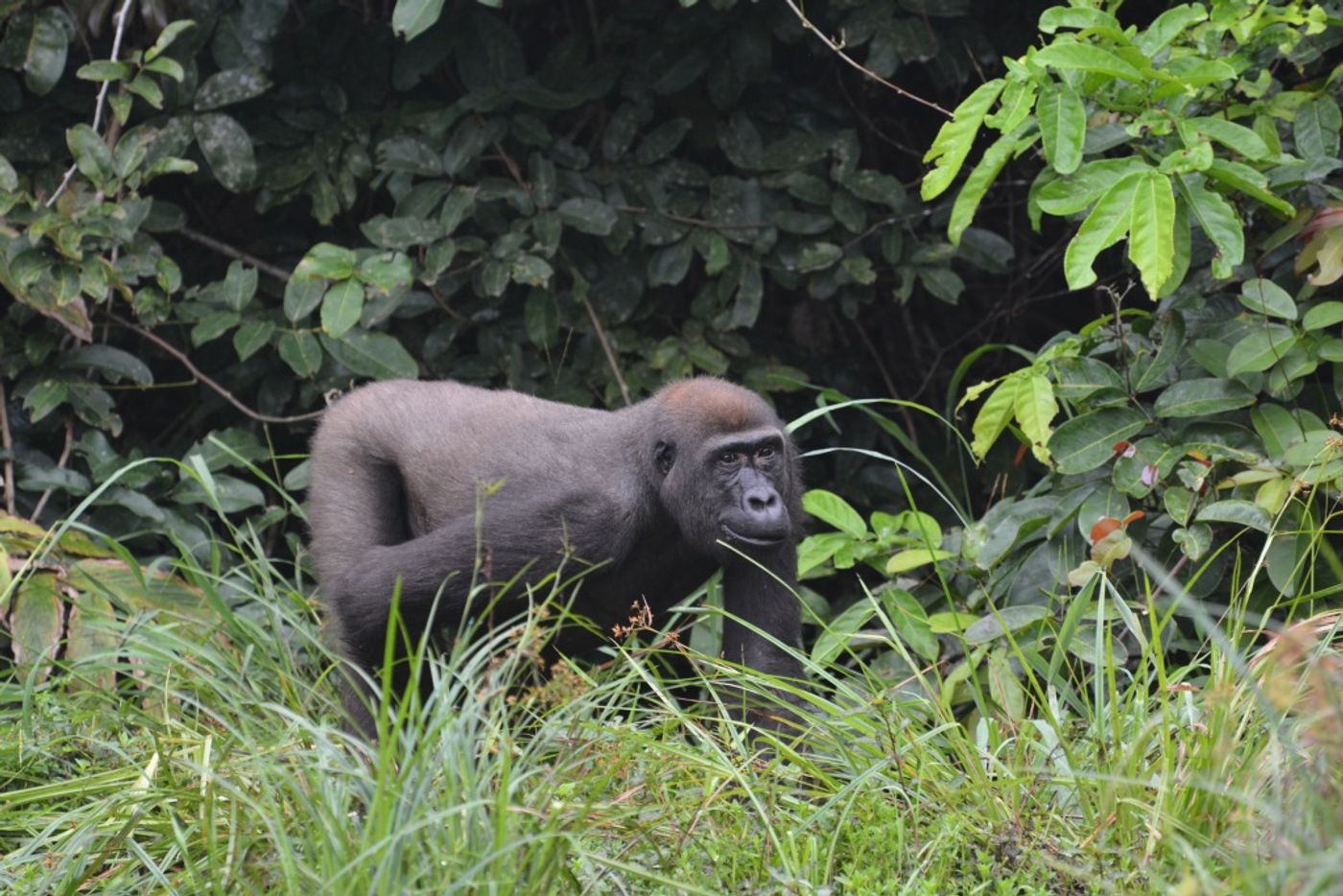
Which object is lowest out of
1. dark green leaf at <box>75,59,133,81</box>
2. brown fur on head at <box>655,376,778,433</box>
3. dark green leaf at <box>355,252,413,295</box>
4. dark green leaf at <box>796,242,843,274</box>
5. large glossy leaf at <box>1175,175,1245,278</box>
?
large glossy leaf at <box>1175,175,1245,278</box>

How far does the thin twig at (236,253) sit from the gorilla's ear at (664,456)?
1984mm

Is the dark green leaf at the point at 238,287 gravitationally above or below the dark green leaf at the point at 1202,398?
above

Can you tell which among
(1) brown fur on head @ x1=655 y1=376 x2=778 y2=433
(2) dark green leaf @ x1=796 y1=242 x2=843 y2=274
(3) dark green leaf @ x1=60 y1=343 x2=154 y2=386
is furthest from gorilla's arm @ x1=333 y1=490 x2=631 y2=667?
(2) dark green leaf @ x1=796 y1=242 x2=843 y2=274

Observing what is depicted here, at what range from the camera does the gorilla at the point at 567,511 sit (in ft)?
12.0

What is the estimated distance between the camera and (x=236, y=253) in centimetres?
537

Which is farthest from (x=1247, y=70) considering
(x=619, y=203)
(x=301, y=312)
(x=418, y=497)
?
(x=301, y=312)

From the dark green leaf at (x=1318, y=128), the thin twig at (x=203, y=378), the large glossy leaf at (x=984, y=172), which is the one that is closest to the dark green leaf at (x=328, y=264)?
the thin twig at (x=203, y=378)

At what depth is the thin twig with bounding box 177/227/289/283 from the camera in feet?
17.5

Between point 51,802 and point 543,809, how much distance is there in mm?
1264

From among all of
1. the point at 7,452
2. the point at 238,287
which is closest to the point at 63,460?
the point at 7,452

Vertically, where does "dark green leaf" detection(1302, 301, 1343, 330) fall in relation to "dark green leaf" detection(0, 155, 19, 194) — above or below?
below

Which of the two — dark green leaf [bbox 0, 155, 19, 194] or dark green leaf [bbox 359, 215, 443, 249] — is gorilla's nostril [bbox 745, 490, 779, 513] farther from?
dark green leaf [bbox 0, 155, 19, 194]

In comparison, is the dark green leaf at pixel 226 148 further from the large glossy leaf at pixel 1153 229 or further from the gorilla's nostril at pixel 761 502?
the large glossy leaf at pixel 1153 229

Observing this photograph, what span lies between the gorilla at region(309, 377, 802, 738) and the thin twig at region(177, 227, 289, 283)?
1.34m
